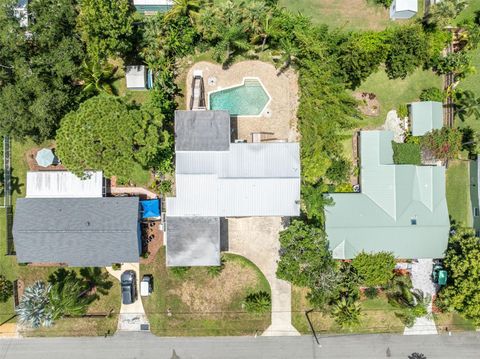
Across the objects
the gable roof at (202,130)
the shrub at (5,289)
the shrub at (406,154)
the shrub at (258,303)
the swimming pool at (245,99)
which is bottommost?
the shrub at (258,303)

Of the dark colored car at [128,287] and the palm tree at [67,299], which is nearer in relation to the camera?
the palm tree at [67,299]

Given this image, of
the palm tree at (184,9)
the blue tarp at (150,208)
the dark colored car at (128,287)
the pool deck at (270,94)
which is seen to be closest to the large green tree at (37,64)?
the palm tree at (184,9)

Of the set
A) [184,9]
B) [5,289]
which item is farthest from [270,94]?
[5,289]

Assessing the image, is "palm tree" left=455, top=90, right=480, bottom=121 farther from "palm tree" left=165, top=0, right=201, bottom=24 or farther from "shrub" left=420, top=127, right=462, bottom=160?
"palm tree" left=165, top=0, right=201, bottom=24

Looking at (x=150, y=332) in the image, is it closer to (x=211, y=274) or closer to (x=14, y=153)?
(x=211, y=274)

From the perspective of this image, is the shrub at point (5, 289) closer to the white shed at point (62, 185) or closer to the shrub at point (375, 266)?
the white shed at point (62, 185)

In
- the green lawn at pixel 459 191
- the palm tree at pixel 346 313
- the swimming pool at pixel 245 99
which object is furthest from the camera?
the green lawn at pixel 459 191
